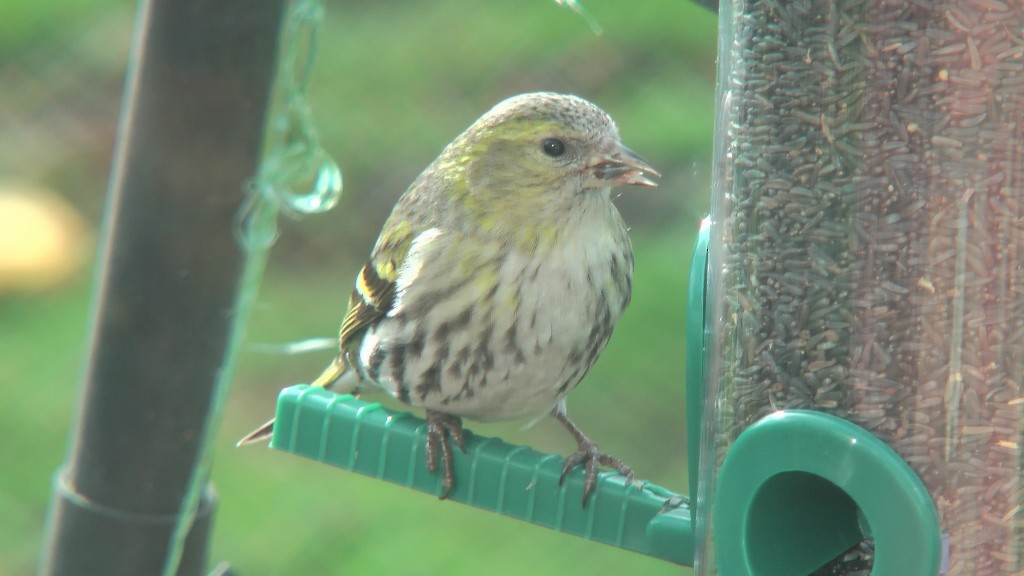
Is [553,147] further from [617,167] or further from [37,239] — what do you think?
[37,239]

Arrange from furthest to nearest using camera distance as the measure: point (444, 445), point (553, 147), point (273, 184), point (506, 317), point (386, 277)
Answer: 1. point (386, 277)
2. point (553, 147)
3. point (506, 317)
4. point (444, 445)
5. point (273, 184)

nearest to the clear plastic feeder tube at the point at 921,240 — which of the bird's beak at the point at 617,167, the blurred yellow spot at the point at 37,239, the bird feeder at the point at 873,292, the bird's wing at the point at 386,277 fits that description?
the bird feeder at the point at 873,292

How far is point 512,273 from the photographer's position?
3.14 metres

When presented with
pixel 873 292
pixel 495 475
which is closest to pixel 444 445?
pixel 495 475

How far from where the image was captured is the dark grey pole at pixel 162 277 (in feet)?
7.02

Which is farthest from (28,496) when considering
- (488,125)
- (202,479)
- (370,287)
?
(202,479)

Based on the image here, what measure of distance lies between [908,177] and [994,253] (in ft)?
0.53

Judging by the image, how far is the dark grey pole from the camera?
2.14m

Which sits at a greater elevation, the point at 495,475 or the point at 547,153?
the point at 547,153

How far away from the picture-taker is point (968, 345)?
2193mm

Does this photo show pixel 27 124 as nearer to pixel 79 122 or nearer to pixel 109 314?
pixel 79 122

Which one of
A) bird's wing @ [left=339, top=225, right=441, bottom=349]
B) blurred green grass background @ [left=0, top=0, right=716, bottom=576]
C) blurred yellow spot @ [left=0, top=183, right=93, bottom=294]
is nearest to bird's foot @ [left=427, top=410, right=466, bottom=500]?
bird's wing @ [left=339, top=225, right=441, bottom=349]

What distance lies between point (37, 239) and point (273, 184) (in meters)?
4.63

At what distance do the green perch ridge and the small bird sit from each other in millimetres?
227
